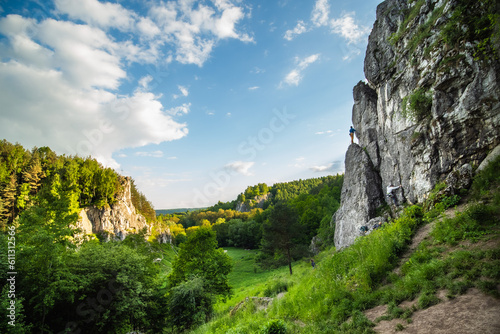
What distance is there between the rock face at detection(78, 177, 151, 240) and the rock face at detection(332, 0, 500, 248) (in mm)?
48396

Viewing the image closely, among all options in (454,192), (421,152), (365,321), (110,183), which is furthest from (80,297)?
(110,183)

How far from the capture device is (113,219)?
47.9 m

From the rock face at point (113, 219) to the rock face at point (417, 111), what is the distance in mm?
48396

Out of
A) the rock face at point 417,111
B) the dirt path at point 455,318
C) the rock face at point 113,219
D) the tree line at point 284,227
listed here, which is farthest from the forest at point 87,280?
the rock face at point 417,111

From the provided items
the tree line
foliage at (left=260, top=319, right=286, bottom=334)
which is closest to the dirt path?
foliage at (left=260, top=319, right=286, bottom=334)

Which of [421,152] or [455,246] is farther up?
[421,152]

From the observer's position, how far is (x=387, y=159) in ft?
73.1

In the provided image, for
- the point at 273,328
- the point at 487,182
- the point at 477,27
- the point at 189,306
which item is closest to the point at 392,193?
the point at 487,182

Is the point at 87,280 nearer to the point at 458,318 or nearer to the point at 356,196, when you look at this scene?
the point at 458,318

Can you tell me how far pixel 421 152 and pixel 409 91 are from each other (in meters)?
5.87

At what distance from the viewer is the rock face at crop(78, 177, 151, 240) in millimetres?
43844

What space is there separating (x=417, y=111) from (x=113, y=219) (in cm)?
5867

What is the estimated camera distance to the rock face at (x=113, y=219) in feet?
144

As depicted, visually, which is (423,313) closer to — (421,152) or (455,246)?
(455,246)
